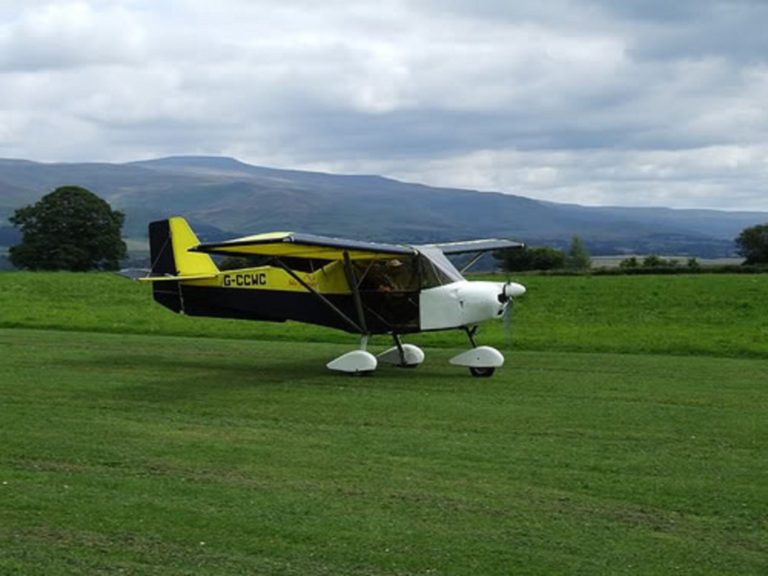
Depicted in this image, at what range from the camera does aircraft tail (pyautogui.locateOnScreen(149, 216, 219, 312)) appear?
19.7m

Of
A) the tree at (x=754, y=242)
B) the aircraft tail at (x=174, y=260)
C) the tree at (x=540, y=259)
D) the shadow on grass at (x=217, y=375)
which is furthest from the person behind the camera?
the tree at (x=754, y=242)

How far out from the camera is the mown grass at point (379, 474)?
6629mm

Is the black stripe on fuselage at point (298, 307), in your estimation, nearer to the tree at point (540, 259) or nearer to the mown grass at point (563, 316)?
the mown grass at point (563, 316)

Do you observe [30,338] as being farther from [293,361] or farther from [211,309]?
[293,361]

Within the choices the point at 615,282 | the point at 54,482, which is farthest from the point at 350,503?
the point at 615,282

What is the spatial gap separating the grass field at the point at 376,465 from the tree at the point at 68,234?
72748 mm

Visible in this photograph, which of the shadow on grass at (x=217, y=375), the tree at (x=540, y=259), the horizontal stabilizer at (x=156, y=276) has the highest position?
the horizontal stabilizer at (x=156, y=276)

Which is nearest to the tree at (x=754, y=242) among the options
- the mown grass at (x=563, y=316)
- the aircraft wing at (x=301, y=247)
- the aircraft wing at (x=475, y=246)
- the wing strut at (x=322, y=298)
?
the mown grass at (x=563, y=316)

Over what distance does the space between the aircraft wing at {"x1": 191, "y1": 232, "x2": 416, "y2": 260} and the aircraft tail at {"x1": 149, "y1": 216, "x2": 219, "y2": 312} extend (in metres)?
2.94

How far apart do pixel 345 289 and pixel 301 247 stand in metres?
1.71

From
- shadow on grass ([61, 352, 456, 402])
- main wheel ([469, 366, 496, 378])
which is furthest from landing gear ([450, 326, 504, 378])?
shadow on grass ([61, 352, 456, 402])

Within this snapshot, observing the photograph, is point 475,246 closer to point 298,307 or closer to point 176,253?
point 298,307

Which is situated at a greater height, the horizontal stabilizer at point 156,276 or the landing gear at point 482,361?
the horizontal stabilizer at point 156,276

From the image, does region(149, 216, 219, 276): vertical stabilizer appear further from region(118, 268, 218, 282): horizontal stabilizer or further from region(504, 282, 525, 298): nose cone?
region(504, 282, 525, 298): nose cone
